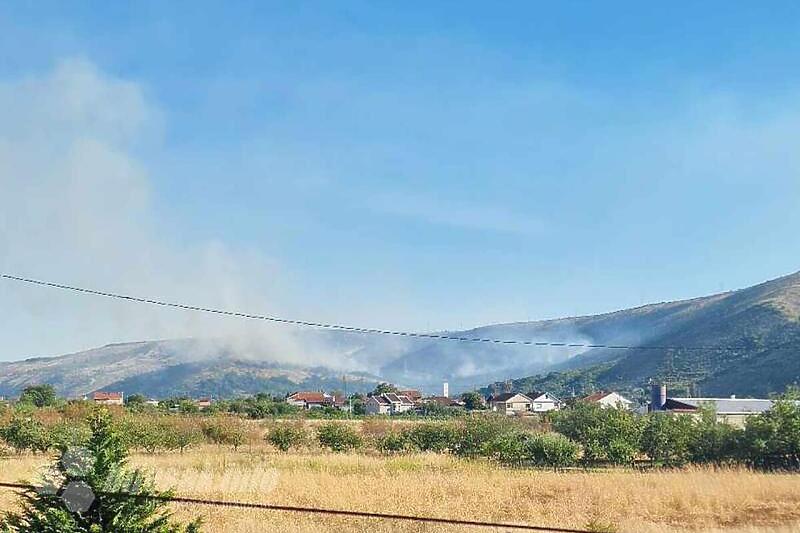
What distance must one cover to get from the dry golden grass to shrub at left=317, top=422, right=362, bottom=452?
14018mm

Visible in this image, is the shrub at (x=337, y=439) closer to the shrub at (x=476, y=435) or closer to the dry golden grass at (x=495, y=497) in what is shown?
the shrub at (x=476, y=435)

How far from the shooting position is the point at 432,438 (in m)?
42.9

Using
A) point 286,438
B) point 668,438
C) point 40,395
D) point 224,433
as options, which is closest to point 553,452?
point 668,438

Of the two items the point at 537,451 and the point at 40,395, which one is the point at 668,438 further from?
the point at 40,395

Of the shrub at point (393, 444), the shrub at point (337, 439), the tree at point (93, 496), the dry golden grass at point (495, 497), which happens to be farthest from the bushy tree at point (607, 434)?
the tree at point (93, 496)

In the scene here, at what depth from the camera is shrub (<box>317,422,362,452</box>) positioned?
43312mm

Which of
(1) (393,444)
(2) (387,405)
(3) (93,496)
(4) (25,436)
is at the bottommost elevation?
(2) (387,405)

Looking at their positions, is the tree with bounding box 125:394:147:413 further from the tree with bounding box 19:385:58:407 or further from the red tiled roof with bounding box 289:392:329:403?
the red tiled roof with bounding box 289:392:329:403

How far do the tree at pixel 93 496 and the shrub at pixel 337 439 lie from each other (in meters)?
35.1

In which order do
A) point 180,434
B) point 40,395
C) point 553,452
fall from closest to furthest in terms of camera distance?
point 553,452, point 180,434, point 40,395

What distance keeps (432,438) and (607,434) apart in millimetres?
10695

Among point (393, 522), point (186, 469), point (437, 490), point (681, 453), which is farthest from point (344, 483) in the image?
point (681, 453)

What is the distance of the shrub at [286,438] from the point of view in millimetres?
43531

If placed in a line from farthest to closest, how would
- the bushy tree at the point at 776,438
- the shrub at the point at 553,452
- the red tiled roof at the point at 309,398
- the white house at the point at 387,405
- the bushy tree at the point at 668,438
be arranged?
1. the red tiled roof at the point at 309,398
2. the white house at the point at 387,405
3. the shrub at the point at 553,452
4. the bushy tree at the point at 668,438
5. the bushy tree at the point at 776,438
